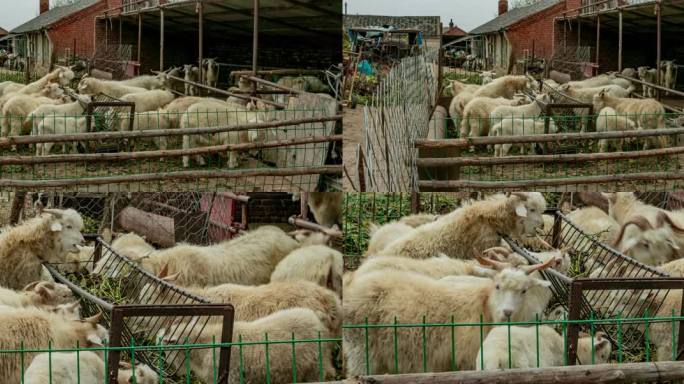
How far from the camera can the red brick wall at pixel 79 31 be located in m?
3.75

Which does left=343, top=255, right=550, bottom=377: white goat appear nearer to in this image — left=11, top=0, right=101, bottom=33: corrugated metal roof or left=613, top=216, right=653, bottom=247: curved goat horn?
left=613, top=216, right=653, bottom=247: curved goat horn

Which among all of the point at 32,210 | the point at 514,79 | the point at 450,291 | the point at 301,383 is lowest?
the point at 301,383

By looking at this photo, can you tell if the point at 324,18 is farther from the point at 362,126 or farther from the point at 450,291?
the point at 450,291

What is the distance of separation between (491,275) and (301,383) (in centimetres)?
100

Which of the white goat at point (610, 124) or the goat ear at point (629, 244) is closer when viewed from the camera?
the goat ear at point (629, 244)

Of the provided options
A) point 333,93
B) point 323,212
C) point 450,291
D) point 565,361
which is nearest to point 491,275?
point 450,291

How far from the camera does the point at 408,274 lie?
12.5 feet

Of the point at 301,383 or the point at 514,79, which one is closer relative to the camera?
the point at 301,383

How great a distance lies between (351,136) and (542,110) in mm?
1117

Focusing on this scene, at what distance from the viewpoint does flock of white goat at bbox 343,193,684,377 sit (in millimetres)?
3635

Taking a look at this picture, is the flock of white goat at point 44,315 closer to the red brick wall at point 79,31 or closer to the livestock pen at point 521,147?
the red brick wall at point 79,31

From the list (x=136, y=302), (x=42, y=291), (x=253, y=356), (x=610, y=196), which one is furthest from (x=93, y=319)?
(x=610, y=196)

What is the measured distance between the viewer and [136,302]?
3686mm

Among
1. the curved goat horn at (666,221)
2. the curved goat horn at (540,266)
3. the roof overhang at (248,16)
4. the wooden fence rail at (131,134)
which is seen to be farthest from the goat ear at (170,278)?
the curved goat horn at (666,221)
